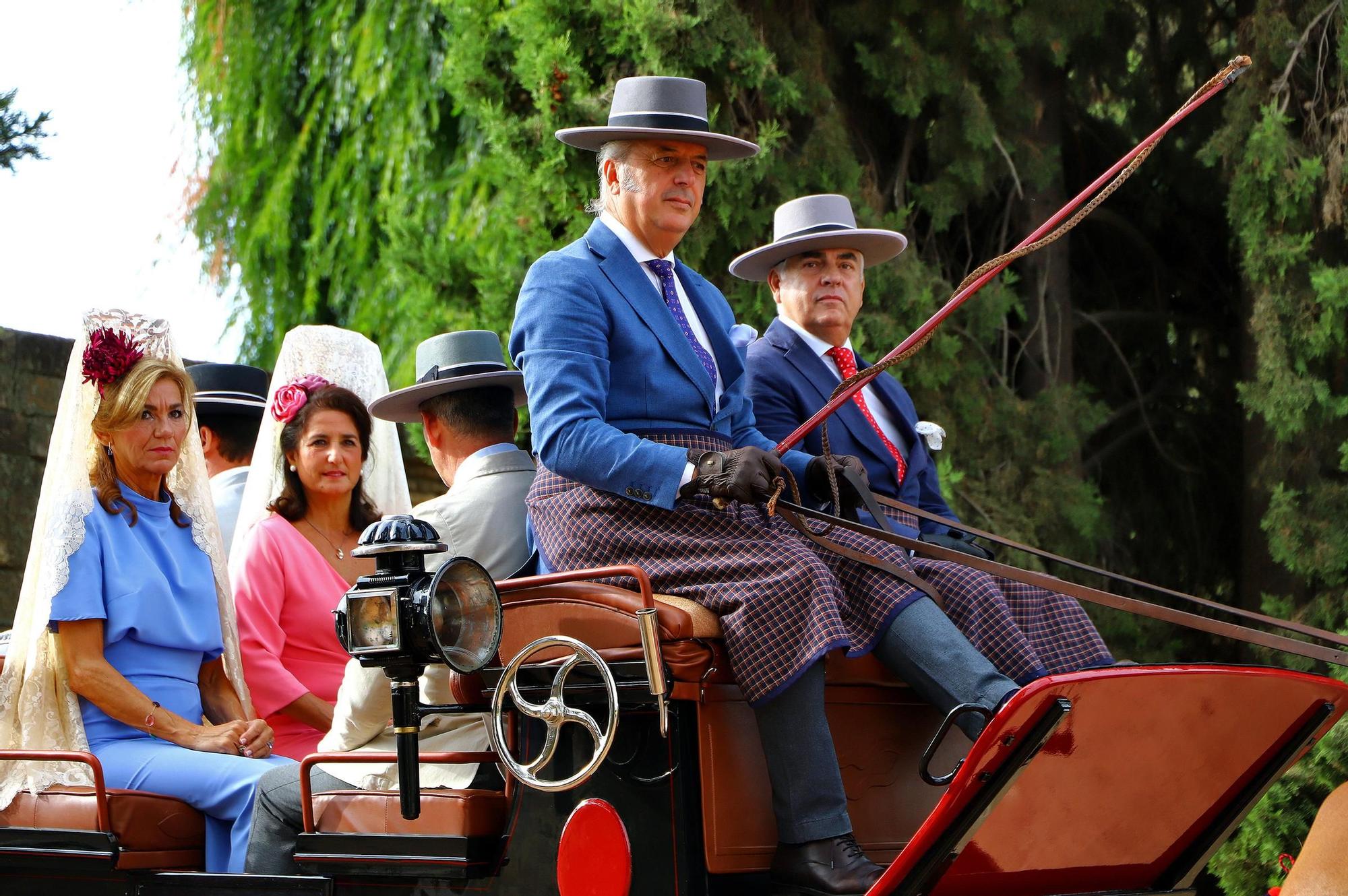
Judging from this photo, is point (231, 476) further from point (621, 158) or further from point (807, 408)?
point (621, 158)

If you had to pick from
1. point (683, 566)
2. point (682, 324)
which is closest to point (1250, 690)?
point (683, 566)

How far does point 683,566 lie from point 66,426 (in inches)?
70.8

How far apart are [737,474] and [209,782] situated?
154 centimetres

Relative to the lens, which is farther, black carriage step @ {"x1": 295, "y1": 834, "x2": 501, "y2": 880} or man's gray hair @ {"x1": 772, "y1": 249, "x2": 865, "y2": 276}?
man's gray hair @ {"x1": 772, "y1": 249, "x2": 865, "y2": 276}

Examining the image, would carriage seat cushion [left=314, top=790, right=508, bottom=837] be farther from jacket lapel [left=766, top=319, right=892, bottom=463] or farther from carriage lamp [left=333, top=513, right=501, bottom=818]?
jacket lapel [left=766, top=319, right=892, bottom=463]

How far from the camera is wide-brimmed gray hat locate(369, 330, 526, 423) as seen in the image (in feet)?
12.8

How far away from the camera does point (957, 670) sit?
282cm

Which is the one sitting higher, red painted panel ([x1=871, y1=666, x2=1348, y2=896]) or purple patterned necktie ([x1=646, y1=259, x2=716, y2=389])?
purple patterned necktie ([x1=646, y1=259, x2=716, y2=389])

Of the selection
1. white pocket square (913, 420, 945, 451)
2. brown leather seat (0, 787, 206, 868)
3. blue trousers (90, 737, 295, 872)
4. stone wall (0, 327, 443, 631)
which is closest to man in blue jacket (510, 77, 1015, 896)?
white pocket square (913, 420, 945, 451)

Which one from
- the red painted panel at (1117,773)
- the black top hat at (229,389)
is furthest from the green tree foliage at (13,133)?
the red painted panel at (1117,773)

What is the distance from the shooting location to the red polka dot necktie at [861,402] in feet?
12.8

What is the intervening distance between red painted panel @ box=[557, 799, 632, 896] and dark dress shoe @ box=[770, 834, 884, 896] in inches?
11.5

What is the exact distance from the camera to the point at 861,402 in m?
3.96

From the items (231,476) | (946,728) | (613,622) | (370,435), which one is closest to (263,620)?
(370,435)
